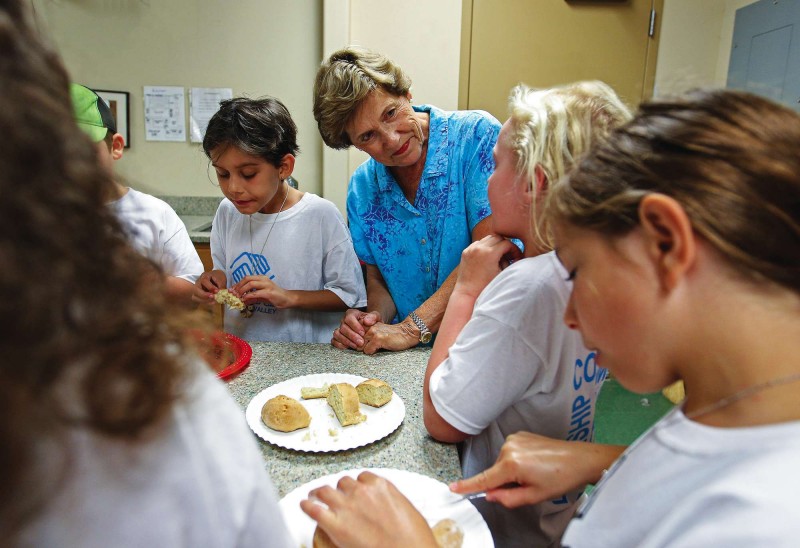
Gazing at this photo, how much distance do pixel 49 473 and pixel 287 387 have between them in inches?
34.7

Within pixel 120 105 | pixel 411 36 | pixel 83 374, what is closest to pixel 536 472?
pixel 83 374

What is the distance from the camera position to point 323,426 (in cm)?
102

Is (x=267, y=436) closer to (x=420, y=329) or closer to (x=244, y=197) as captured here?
(x=420, y=329)

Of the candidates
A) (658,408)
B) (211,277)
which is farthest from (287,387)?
(658,408)

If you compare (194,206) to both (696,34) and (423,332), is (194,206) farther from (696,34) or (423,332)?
(696,34)

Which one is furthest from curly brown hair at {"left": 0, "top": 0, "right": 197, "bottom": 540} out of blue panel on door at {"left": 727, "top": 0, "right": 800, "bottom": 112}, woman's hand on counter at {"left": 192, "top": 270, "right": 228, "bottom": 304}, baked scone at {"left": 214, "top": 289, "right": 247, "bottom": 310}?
blue panel on door at {"left": 727, "top": 0, "right": 800, "bottom": 112}

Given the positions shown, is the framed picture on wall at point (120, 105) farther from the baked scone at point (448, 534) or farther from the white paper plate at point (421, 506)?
the baked scone at point (448, 534)

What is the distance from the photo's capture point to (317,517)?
2.29 feet

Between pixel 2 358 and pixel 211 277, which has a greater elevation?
pixel 2 358

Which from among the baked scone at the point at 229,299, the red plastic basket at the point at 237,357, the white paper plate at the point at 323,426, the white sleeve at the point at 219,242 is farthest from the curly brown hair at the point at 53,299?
the white sleeve at the point at 219,242

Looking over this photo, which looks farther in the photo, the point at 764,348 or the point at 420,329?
the point at 420,329

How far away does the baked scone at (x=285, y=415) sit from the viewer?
979 mm

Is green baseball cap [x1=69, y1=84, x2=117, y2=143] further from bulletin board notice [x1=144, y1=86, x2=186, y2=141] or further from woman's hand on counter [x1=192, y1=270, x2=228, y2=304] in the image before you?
bulletin board notice [x1=144, y1=86, x2=186, y2=141]

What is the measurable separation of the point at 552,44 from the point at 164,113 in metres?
2.48
